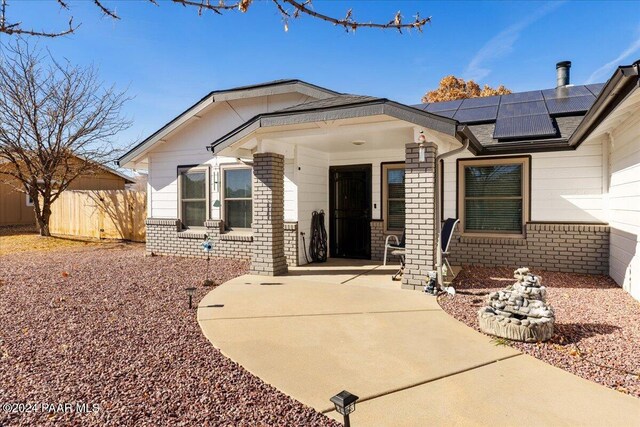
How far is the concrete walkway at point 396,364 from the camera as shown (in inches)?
94.5

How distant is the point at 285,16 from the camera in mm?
1752

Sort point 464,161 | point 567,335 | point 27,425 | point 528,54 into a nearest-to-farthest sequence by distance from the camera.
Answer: point 27,425
point 567,335
point 464,161
point 528,54

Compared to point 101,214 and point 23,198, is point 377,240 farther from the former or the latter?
point 23,198

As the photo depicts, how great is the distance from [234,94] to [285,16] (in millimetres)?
7516

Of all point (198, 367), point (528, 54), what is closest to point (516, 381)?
point (198, 367)

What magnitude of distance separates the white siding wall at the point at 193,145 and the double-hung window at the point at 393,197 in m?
2.55

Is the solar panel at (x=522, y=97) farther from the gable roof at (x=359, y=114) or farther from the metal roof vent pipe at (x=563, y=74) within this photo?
the gable roof at (x=359, y=114)

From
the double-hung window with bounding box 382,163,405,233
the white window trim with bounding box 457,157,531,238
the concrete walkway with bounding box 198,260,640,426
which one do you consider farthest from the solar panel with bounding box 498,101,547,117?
the concrete walkway with bounding box 198,260,640,426

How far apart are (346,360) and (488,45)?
14.8m

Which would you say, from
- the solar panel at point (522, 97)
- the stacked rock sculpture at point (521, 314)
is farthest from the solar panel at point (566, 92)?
the stacked rock sculpture at point (521, 314)

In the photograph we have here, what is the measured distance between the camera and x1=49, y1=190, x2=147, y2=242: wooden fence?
1319 centimetres

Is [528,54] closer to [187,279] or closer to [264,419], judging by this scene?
[187,279]

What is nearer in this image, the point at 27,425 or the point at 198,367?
the point at 27,425

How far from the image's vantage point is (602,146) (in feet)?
22.0
